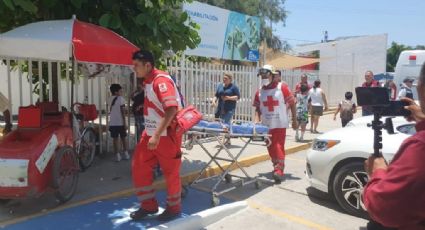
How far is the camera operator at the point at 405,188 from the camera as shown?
5.50ft

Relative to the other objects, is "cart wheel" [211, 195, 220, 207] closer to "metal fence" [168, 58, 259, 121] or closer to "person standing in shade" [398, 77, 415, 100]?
"metal fence" [168, 58, 259, 121]

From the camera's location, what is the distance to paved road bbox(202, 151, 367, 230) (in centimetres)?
515

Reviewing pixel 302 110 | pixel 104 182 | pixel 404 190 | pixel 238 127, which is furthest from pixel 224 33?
pixel 404 190

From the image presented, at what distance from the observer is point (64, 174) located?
5.32 meters

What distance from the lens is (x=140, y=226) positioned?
15.6 ft

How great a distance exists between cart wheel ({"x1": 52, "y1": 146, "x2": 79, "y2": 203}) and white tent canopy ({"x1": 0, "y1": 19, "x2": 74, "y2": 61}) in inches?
44.5

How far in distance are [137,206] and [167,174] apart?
36.2 inches

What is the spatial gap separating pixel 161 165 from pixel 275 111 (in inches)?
108

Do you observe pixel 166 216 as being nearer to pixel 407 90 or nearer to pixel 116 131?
pixel 116 131

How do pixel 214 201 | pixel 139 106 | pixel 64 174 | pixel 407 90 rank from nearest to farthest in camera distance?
pixel 64 174, pixel 214 201, pixel 139 106, pixel 407 90

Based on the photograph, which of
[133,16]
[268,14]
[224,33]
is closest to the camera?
[133,16]

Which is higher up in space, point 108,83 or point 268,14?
point 268,14

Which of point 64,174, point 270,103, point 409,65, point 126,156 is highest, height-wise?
point 409,65

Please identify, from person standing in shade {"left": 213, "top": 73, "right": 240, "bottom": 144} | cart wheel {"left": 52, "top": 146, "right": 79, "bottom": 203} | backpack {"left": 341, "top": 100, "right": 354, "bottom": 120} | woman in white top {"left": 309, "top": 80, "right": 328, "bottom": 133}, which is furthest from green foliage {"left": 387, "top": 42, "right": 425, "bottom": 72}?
cart wheel {"left": 52, "top": 146, "right": 79, "bottom": 203}
